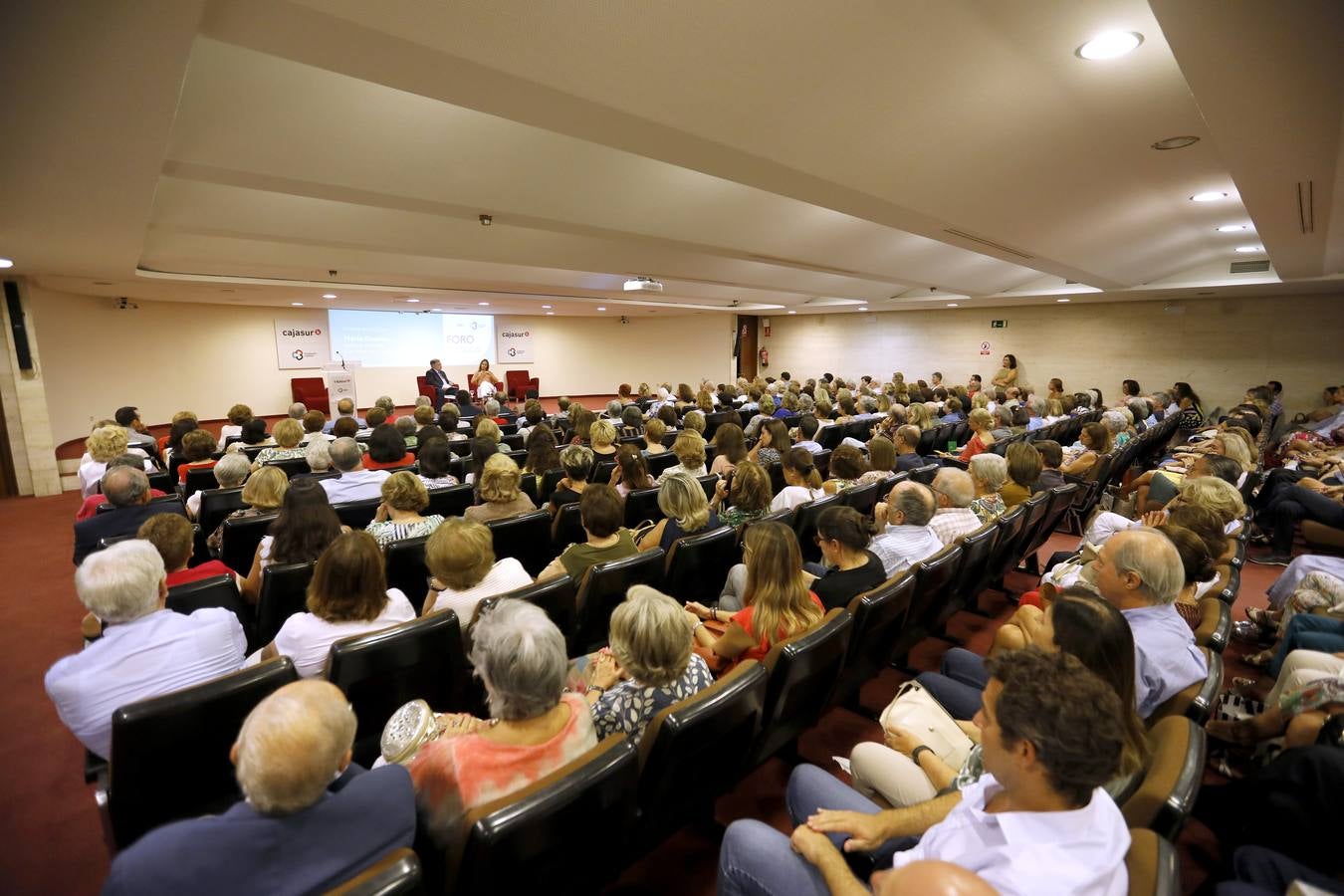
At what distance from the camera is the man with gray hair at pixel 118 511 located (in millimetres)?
3182

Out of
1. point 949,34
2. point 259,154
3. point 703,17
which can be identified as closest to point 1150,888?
point 703,17

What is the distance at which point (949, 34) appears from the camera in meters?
2.55

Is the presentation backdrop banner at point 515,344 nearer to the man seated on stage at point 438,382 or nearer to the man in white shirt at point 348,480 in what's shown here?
the man seated on stage at point 438,382

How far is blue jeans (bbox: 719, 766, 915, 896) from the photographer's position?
1.26m

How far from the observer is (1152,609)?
1.94 m

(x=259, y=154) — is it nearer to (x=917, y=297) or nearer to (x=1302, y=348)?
(x=917, y=297)

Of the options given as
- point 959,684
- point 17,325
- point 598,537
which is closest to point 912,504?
point 959,684

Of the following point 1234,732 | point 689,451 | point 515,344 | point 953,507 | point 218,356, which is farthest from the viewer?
point 515,344

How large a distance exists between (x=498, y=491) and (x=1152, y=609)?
3.22m

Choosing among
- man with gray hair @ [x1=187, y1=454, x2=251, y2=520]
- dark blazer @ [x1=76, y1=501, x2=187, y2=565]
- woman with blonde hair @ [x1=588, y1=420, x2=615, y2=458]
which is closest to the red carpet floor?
dark blazer @ [x1=76, y1=501, x2=187, y2=565]

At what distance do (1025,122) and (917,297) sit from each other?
1008 cm

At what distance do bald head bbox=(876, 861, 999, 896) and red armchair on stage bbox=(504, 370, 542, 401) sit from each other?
1654 centimetres

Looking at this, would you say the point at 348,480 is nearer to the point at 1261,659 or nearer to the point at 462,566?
the point at 462,566

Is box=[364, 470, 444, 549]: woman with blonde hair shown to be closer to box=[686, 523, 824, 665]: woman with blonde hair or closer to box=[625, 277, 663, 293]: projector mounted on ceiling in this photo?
box=[686, 523, 824, 665]: woman with blonde hair
